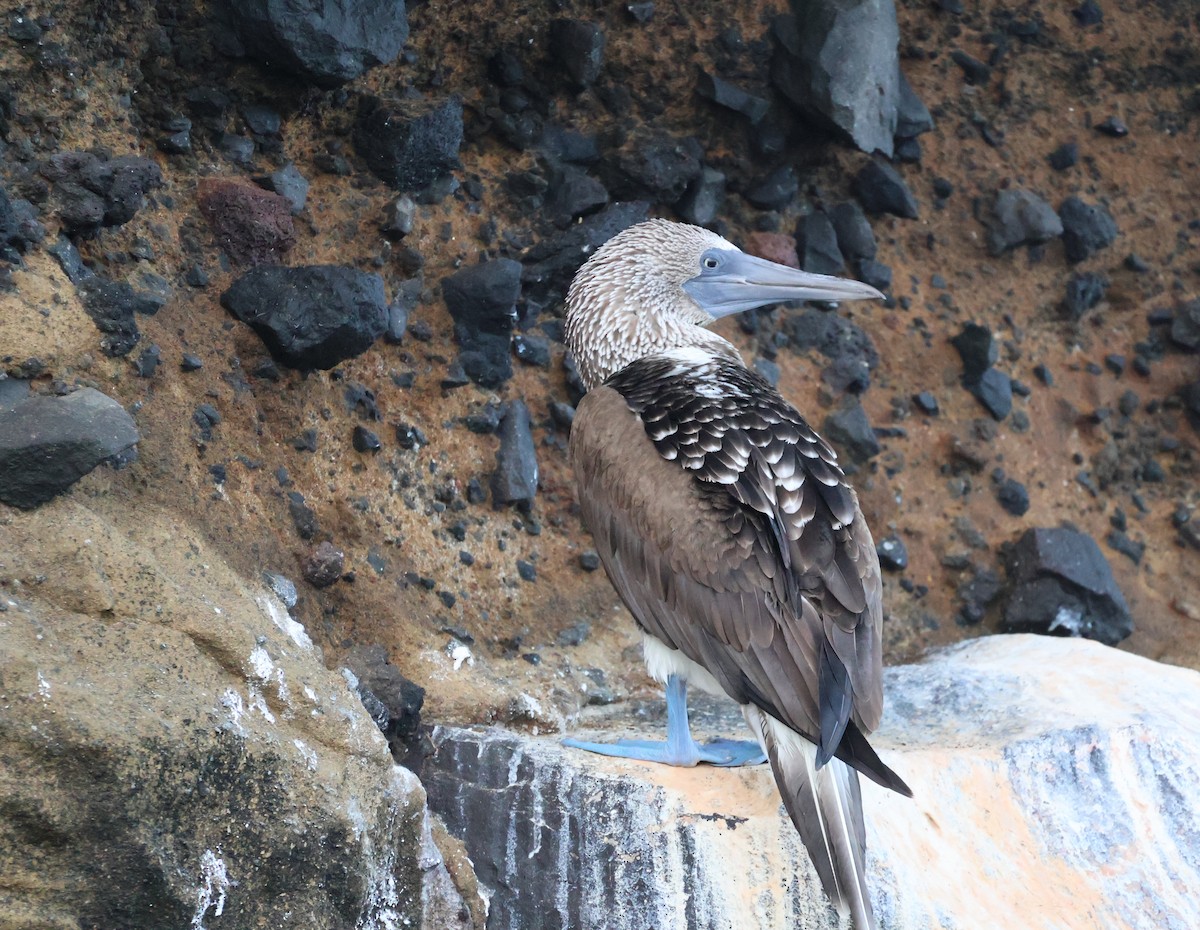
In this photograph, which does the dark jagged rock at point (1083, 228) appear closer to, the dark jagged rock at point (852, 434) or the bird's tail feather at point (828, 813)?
the dark jagged rock at point (852, 434)

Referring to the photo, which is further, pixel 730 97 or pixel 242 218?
pixel 730 97

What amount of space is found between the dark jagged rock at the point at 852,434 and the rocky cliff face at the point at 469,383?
3cm

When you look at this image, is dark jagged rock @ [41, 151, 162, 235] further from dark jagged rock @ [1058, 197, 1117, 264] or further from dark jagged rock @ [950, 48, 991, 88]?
dark jagged rock @ [1058, 197, 1117, 264]

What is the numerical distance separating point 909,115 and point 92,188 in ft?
12.3

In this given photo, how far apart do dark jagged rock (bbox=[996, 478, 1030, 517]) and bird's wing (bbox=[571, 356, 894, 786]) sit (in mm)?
2266

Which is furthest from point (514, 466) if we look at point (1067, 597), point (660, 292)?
point (1067, 597)

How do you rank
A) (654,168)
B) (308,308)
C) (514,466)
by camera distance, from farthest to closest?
(654,168) → (514,466) → (308,308)

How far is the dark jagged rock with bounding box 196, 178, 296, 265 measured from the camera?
469cm

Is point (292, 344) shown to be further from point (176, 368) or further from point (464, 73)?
point (464, 73)

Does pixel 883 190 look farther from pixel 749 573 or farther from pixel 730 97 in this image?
pixel 749 573

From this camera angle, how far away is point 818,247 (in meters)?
6.23

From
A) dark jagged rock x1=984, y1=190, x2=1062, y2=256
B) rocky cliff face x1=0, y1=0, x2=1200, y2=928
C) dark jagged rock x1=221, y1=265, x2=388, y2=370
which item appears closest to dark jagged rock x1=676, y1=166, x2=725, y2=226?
rocky cliff face x1=0, y1=0, x2=1200, y2=928

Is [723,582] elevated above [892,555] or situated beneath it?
elevated above

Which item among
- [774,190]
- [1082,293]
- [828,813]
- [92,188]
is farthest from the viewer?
[1082,293]
